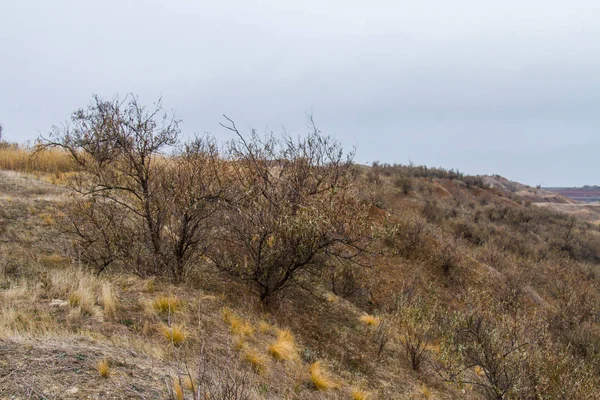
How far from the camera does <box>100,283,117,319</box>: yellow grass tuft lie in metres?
4.61

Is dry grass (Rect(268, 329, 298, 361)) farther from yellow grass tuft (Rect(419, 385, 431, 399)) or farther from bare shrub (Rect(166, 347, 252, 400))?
yellow grass tuft (Rect(419, 385, 431, 399))

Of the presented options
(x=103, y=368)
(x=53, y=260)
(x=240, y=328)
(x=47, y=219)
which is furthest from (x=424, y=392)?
(x=47, y=219)

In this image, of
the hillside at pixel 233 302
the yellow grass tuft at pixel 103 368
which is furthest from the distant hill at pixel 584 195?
the yellow grass tuft at pixel 103 368

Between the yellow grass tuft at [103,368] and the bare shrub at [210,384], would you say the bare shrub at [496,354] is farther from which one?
the yellow grass tuft at [103,368]

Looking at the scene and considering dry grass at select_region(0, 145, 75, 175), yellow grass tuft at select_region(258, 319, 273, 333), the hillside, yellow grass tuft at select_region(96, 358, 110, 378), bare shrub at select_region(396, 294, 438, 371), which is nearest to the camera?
yellow grass tuft at select_region(96, 358, 110, 378)

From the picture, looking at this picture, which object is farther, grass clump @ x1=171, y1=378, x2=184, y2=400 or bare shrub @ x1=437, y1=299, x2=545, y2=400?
bare shrub @ x1=437, y1=299, x2=545, y2=400

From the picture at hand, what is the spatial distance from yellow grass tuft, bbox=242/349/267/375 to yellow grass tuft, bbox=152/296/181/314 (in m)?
1.32

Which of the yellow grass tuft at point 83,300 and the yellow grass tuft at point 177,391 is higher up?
the yellow grass tuft at point 83,300

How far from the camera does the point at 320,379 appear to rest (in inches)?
183

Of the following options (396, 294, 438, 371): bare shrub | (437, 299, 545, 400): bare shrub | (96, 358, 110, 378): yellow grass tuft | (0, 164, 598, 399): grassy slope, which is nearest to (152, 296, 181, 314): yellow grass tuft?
(0, 164, 598, 399): grassy slope

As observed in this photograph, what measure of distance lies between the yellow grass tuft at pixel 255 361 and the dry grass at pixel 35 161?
1319 cm

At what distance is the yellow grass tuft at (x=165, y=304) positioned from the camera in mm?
5047

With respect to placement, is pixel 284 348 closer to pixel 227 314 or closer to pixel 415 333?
pixel 227 314

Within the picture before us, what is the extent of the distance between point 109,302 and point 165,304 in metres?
0.75
